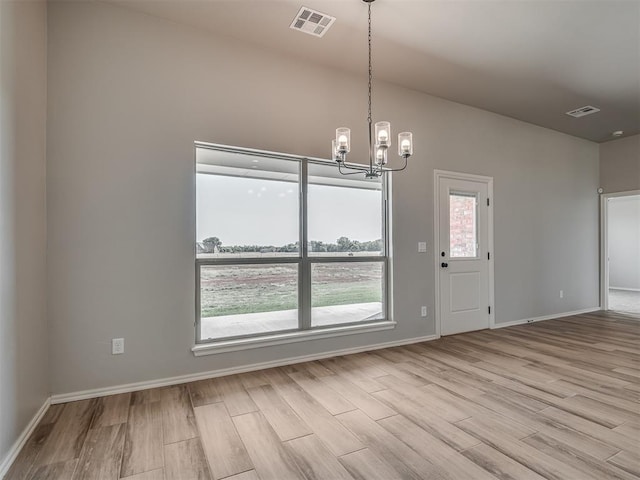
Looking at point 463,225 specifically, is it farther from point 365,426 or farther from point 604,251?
point 604,251

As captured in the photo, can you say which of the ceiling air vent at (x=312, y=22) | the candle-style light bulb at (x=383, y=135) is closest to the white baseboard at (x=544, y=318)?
the candle-style light bulb at (x=383, y=135)

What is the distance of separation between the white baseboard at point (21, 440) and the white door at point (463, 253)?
13.3 ft

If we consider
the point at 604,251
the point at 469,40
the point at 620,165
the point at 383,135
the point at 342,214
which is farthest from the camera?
the point at 604,251

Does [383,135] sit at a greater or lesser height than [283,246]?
greater

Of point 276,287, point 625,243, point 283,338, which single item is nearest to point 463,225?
point 276,287

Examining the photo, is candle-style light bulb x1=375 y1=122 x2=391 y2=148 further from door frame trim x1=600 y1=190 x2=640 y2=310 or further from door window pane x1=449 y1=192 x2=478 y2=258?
door frame trim x1=600 y1=190 x2=640 y2=310

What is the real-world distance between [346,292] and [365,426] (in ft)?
5.65

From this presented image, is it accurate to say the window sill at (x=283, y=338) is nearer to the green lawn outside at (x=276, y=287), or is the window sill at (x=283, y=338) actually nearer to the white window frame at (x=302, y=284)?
the white window frame at (x=302, y=284)

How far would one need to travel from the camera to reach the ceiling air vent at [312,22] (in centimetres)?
278

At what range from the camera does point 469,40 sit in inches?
123

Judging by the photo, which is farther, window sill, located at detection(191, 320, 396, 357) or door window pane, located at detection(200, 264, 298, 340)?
door window pane, located at detection(200, 264, 298, 340)

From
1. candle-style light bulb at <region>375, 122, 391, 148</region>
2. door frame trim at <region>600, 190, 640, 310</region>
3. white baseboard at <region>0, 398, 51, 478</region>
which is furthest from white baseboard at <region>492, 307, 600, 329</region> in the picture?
white baseboard at <region>0, 398, 51, 478</region>

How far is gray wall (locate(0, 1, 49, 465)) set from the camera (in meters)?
1.87

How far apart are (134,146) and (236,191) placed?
93 centimetres
